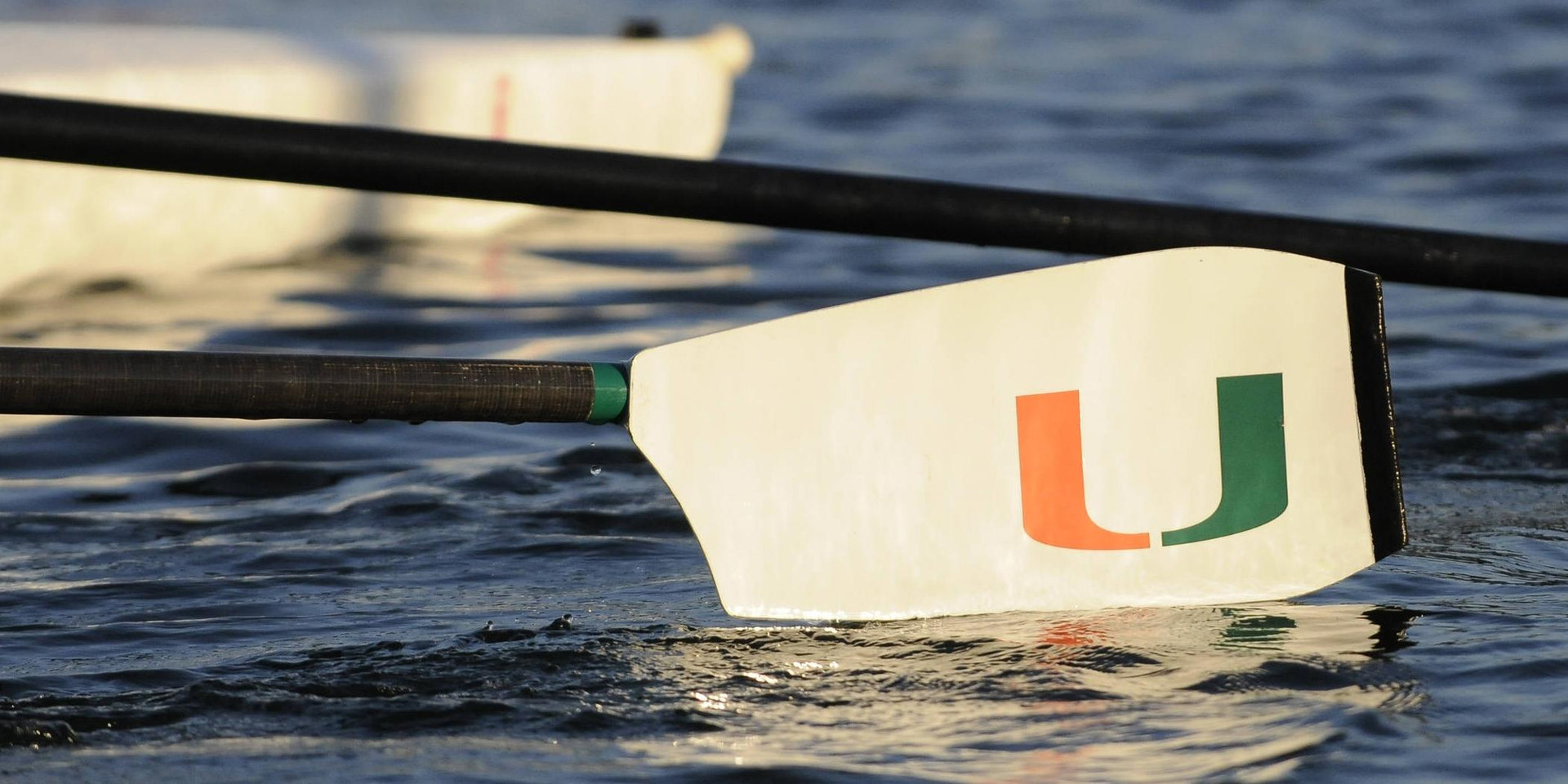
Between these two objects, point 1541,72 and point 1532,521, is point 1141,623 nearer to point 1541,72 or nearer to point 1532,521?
point 1532,521

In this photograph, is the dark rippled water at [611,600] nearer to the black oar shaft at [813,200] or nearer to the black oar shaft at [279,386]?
the black oar shaft at [279,386]

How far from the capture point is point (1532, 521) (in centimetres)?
298

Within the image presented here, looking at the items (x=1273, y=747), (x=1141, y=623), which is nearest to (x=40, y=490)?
(x=1141, y=623)

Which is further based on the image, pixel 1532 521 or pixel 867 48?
pixel 867 48

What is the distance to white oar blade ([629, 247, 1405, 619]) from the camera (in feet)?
8.11

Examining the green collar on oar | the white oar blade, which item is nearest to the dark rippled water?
the white oar blade

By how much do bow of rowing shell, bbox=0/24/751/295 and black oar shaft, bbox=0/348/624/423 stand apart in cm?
223

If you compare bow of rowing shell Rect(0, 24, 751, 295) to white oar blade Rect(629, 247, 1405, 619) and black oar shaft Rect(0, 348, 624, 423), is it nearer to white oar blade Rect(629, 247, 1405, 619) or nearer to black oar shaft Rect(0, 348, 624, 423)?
white oar blade Rect(629, 247, 1405, 619)

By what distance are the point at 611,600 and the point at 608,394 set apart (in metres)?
0.39

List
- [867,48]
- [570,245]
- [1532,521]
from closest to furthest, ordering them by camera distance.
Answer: [1532,521] < [570,245] < [867,48]

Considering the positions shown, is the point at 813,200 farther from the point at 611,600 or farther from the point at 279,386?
the point at 279,386

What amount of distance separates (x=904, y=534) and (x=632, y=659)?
1.32ft

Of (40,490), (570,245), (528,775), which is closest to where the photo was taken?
(528,775)

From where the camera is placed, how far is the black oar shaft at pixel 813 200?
2.87m
